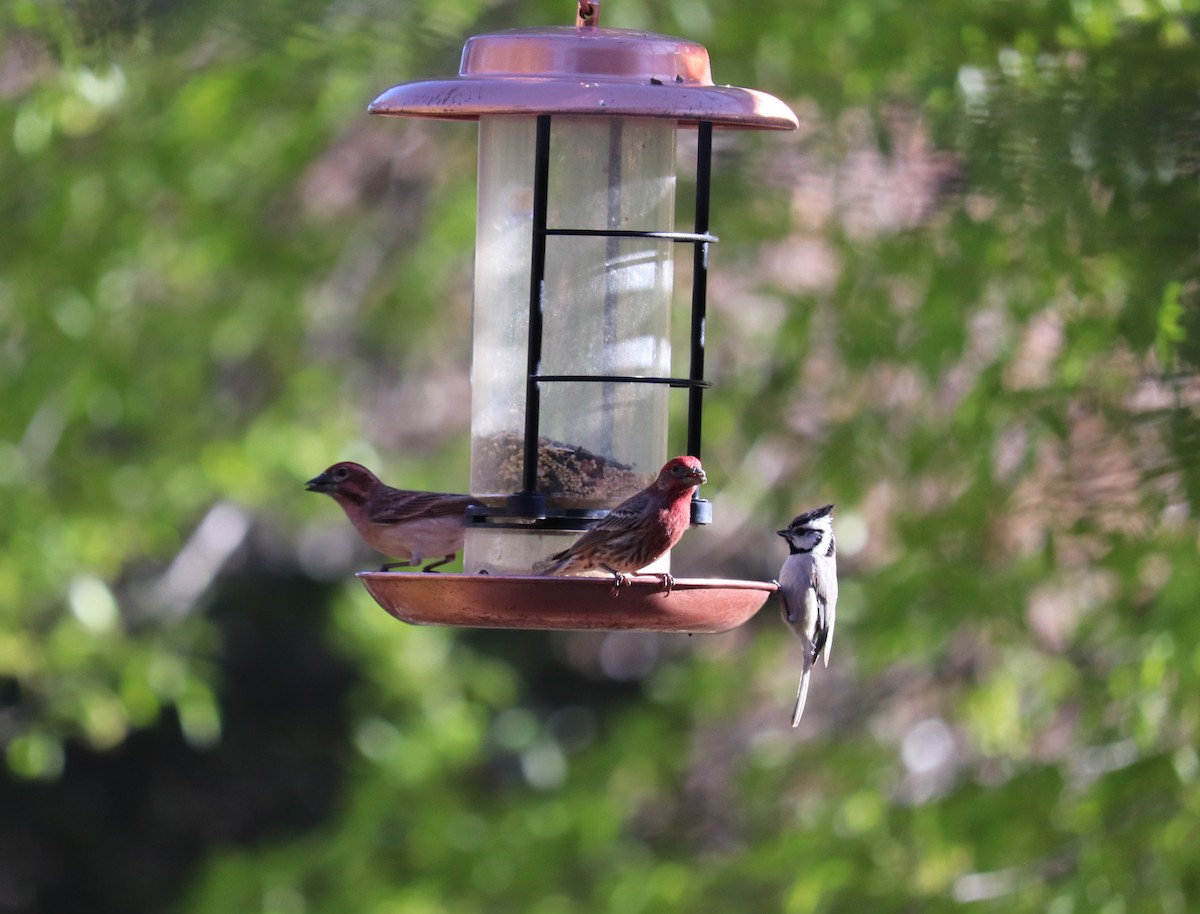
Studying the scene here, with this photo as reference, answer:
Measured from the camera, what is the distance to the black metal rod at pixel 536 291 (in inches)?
192

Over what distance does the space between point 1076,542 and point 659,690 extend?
13.0 feet

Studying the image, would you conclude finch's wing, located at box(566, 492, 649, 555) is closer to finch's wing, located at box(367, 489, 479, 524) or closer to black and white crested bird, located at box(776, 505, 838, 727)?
finch's wing, located at box(367, 489, 479, 524)

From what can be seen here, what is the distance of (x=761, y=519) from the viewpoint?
1185 cm

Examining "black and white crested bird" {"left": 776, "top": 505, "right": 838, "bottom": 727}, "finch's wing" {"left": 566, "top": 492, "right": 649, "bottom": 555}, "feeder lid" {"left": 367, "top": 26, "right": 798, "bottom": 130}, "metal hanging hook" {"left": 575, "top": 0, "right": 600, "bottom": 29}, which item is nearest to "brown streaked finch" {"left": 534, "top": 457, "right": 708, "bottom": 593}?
"finch's wing" {"left": 566, "top": 492, "right": 649, "bottom": 555}

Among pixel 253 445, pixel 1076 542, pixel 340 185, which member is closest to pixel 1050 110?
pixel 1076 542

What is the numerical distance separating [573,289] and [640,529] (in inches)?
33.2

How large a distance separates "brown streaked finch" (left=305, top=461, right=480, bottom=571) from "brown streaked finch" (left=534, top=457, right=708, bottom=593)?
575 millimetres

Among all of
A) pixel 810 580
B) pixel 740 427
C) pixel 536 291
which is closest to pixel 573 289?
pixel 536 291

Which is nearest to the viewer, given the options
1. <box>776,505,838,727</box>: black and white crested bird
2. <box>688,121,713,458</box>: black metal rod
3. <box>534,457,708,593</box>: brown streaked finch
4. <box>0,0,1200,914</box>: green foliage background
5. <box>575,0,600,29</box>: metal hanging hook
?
<box>534,457,708,593</box>: brown streaked finch

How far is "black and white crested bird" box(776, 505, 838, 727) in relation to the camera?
6.08m

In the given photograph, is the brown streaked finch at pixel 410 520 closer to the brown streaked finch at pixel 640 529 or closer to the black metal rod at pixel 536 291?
the black metal rod at pixel 536 291

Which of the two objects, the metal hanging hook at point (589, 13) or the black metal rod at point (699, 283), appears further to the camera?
the black metal rod at point (699, 283)

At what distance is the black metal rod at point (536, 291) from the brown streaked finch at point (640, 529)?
0.29 meters

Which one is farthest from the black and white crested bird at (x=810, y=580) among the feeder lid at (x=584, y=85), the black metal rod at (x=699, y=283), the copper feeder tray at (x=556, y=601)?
the feeder lid at (x=584, y=85)
